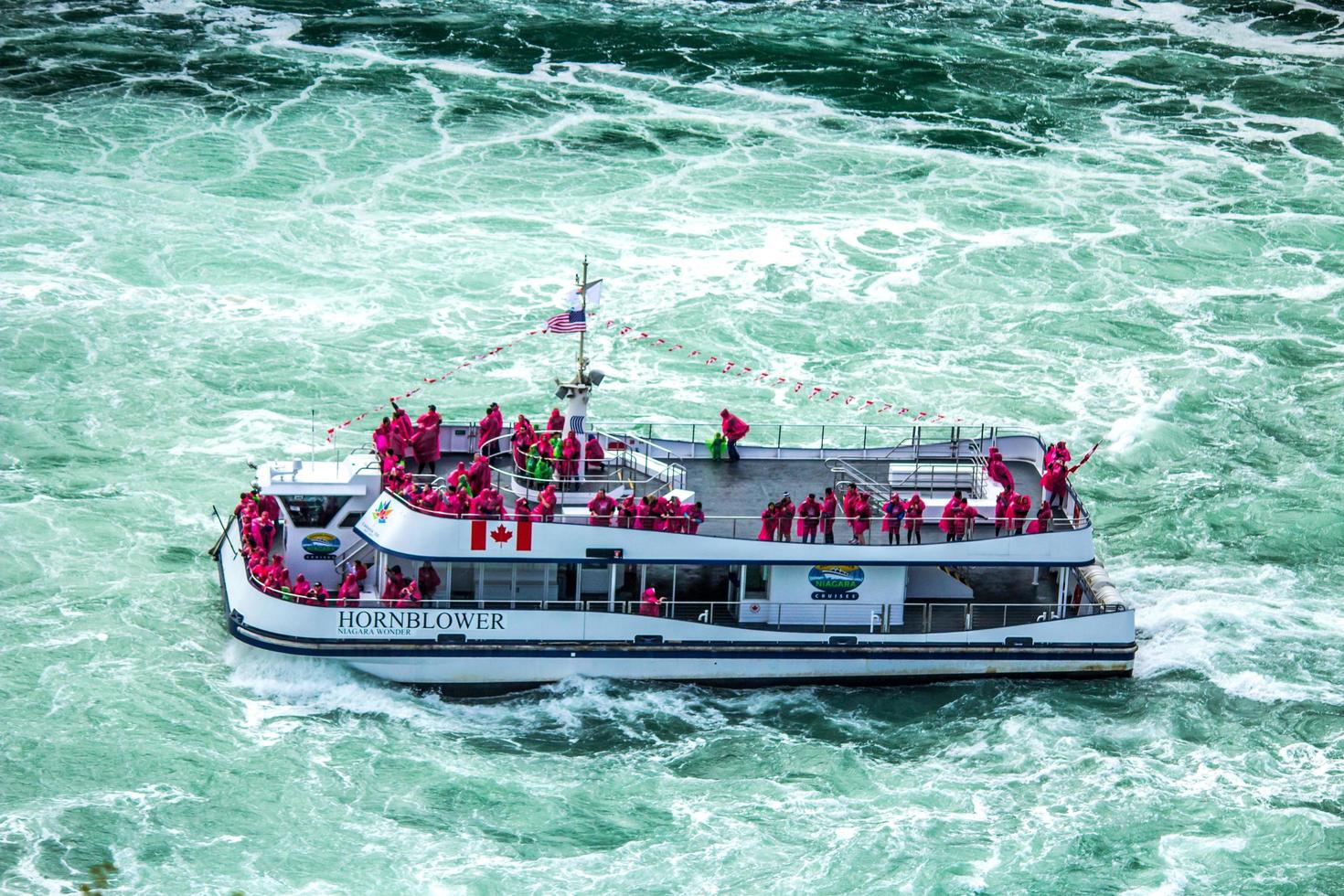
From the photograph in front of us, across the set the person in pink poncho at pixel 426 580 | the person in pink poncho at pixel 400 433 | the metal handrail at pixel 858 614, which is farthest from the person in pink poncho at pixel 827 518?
the person in pink poncho at pixel 400 433

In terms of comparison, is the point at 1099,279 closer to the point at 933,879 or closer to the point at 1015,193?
the point at 1015,193

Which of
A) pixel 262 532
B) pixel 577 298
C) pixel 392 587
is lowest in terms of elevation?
pixel 392 587

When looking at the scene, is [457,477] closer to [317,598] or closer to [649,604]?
[317,598]

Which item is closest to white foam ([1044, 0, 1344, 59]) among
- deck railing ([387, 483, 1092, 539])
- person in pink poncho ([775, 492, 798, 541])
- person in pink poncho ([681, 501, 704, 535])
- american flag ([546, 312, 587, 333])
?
deck railing ([387, 483, 1092, 539])

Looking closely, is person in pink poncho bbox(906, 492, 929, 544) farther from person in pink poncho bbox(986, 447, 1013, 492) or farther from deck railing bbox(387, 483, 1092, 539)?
person in pink poncho bbox(986, 447, 1013, 492)

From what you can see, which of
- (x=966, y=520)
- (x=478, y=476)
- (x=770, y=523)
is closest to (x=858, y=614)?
(x=770, y=523)
